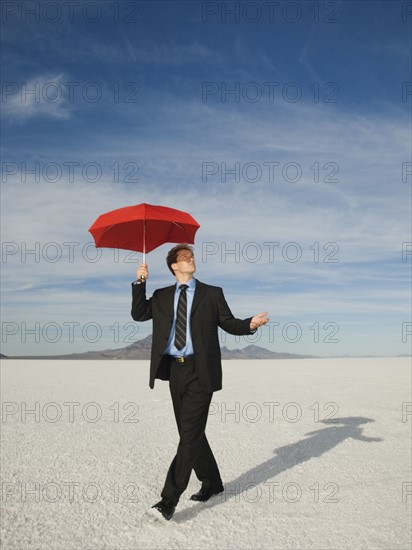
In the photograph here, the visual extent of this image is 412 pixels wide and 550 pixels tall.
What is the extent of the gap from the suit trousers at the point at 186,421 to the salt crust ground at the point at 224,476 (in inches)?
12.6

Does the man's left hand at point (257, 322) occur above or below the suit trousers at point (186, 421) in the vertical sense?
above

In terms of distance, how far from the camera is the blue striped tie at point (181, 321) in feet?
15.9

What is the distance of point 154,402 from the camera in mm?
11781

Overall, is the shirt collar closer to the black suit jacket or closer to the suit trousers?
the black suit jacket

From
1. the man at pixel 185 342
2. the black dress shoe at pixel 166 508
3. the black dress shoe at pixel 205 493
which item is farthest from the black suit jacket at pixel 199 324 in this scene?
the black dress shoe at pixel 205 493

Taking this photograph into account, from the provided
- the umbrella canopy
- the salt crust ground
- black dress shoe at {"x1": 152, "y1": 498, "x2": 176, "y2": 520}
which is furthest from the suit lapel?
the salt crust ground

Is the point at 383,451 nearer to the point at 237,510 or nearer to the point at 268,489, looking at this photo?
the point at 268,489

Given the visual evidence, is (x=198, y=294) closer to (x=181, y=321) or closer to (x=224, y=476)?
(x=181, y=321)

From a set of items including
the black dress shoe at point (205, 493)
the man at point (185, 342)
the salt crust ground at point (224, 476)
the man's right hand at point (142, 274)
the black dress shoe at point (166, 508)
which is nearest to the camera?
the salt crust ground at point (224, 476)

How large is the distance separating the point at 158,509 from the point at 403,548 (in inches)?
78.0

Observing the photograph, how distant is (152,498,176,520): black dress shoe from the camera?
15.1 feet

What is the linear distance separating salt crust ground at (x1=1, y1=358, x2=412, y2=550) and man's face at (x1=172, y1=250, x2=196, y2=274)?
7.15ft

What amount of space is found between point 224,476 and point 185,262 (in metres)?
2.62

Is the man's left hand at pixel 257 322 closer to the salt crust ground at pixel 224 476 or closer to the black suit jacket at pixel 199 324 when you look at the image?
the black suit jacket at pixel 199 324
